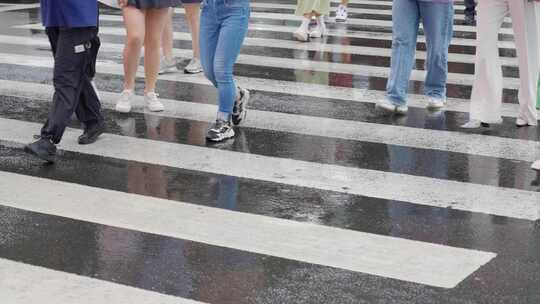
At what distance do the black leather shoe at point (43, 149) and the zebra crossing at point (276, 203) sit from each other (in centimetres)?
9

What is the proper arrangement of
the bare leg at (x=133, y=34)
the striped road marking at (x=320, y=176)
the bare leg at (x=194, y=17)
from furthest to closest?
the bare leg at (x=194, y=17)
the bare leg at (x=133, y=34)
the striped road marking at (x=320, y=176)

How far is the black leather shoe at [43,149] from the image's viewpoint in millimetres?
7480

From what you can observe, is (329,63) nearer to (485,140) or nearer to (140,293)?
(485,140)

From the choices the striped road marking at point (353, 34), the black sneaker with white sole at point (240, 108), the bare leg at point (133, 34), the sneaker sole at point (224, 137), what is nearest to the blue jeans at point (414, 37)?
the black sneaker with white sole at point (240, 108)

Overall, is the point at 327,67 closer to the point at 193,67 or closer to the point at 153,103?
the point at 193,67

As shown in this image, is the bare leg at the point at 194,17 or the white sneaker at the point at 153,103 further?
the bare leg at the point at 194,17

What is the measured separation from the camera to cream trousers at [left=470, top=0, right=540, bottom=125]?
318 inches

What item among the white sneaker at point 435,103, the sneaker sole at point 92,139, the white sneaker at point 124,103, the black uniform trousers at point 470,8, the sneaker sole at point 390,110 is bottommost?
the sneaker sole at point 92,139

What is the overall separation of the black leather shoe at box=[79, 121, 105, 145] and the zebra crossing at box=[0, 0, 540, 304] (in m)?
0.09

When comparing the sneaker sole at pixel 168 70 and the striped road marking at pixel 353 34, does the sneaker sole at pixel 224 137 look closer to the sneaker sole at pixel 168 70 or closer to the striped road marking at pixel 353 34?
the sneaker sole at pixel 168 70

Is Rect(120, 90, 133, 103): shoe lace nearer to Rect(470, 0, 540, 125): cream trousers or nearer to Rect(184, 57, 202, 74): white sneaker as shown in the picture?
Rect(184, 57, 202, 74): white sneaker

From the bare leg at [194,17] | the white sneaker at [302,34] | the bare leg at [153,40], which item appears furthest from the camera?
the white sneaker at [302,34]

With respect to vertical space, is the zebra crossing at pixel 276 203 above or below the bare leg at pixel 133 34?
below

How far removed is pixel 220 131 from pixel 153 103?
130cm
